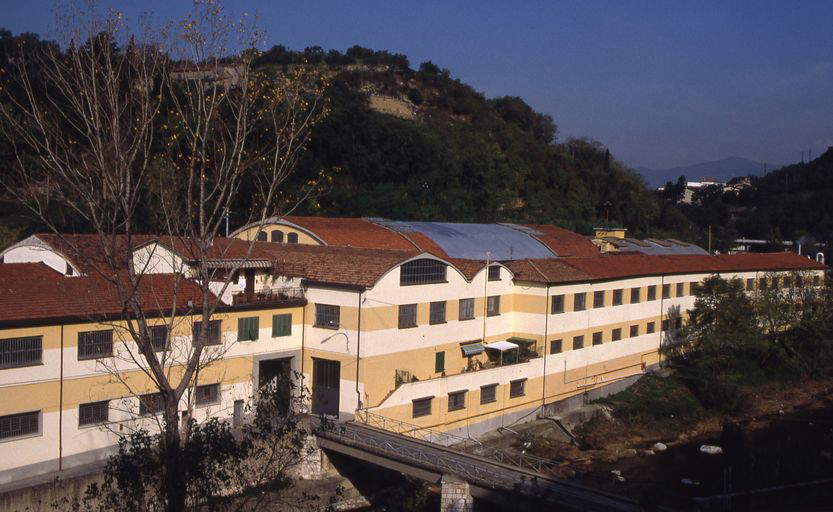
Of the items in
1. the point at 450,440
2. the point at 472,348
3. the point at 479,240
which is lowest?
the point at 450,440

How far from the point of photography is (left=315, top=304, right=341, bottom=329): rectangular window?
23.0 metres

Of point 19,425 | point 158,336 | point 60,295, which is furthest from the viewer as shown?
point 158,336

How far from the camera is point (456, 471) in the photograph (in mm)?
18109

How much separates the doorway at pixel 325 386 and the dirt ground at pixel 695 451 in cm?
595

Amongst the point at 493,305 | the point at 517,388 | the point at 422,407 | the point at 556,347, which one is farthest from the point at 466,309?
the point at 556,347

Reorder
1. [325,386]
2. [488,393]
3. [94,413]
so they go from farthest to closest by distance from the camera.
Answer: [488,393] → [325,386] → [94,413]

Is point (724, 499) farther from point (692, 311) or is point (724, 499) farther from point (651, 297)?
point (692, 311)

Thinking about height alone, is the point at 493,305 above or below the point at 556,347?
above

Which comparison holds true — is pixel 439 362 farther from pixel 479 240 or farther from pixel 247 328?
pixel 479 240

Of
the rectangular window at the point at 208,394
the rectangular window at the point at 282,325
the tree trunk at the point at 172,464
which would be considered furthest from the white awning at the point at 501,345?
the tree trunk at the point at 172,464

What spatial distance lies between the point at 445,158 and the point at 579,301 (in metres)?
31.9

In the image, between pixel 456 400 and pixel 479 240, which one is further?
pixel 479 240

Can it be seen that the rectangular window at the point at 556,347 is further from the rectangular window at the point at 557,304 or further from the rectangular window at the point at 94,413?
the rectangular window at the point at 94,413

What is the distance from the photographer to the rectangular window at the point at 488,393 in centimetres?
2544
